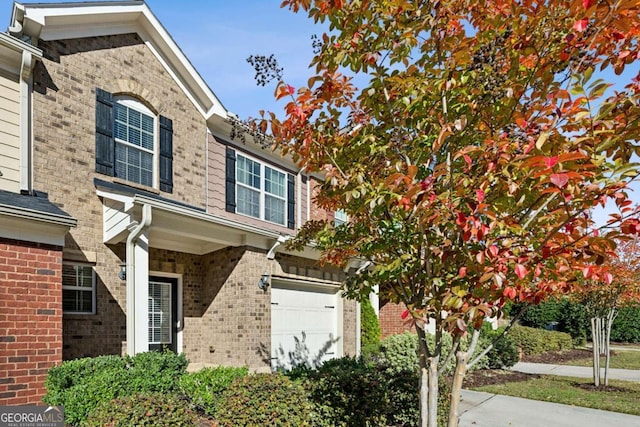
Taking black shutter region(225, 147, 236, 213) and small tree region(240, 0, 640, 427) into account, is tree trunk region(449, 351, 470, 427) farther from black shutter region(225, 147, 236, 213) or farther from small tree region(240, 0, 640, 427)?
black shutter region(225, 147, 236, 213)

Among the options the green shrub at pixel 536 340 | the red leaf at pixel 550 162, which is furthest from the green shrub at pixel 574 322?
the red leaf at pixel 550 162

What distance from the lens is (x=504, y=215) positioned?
3.27 meters

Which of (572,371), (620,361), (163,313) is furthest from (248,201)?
(620,361)

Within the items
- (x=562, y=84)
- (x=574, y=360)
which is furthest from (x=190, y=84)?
(x=574, y=360)

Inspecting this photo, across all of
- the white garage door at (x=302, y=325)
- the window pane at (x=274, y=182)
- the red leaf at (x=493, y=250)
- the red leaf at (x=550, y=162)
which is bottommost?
the white garage door at (x=302, y=325)

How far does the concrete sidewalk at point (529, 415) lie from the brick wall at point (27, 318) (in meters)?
5.79

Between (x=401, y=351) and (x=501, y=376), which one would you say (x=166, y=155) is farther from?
(x=501, y=376)

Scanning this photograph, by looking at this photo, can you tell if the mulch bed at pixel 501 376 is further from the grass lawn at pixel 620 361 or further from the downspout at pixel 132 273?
the downspout at pixel 132 273

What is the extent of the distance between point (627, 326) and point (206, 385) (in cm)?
2713

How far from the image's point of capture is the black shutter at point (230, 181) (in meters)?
11.1

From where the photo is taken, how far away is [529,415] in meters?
7.88

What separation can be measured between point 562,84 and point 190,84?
8.63 metres

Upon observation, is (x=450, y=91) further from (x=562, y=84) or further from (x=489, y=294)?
(x=489, y=294)

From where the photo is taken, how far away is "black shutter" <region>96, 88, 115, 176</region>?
8242 millimetres
